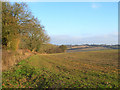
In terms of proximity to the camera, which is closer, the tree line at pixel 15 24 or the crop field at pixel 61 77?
the crop field at pixel 61 77

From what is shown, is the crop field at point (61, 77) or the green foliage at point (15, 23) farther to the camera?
the green foliage at point (15, 23)

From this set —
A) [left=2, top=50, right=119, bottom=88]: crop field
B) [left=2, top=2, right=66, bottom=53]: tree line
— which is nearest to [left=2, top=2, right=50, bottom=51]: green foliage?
[left=2, top=2, right=66, bottom=53]: tree line

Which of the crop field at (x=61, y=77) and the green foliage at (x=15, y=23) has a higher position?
the green foliage at (x=15, y=23)

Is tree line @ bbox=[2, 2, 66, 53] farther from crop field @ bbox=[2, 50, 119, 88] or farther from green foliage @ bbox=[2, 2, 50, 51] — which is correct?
crop field @ bbox=[2, 50, 119, 88]

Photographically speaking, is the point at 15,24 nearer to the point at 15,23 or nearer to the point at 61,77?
the point at 15,23

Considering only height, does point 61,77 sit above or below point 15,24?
below

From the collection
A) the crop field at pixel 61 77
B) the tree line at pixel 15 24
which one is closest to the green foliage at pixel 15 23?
the tree line at pixel 15 24

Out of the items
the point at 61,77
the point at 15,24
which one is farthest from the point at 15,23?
the point at 61,77

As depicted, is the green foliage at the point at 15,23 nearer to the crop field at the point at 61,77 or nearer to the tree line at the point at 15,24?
the tree line at the point at 15,24

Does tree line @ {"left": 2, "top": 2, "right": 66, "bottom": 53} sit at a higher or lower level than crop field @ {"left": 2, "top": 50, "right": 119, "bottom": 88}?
higher

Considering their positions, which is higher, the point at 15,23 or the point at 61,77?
the point at 15,23

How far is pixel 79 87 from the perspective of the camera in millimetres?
6367

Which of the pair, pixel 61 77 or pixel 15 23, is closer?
pixel 61 77

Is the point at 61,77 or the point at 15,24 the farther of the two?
the point at 15,24
